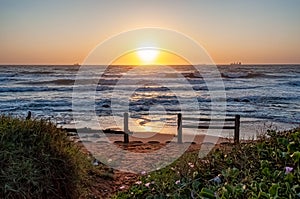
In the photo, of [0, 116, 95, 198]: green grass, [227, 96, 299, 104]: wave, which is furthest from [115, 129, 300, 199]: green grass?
[227, 96, 299, 104]: wave

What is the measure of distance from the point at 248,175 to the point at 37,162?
10.3 ft

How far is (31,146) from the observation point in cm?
527

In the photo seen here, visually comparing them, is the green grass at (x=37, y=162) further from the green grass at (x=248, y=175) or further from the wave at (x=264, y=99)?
the wave at (x=264, y=99)

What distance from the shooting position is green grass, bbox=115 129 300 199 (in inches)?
91.8

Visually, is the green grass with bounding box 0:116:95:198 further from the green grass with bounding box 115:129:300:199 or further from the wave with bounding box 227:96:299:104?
the wave with bounding box 227:96:299:104

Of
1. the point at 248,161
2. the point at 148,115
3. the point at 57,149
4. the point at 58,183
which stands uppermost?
the point at 248,161

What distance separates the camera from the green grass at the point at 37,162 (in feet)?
15.6

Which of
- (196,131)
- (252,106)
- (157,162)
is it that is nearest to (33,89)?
(252,106)

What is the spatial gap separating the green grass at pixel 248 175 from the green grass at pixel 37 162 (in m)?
1.29

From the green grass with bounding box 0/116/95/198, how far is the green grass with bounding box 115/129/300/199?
1.29 meters

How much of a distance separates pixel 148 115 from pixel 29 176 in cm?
1988

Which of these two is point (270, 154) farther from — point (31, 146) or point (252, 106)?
point (252, 106)

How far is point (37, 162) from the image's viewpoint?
5090mm

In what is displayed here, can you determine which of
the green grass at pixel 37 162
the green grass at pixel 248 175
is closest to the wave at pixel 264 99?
the green grass at pixel 37 162
